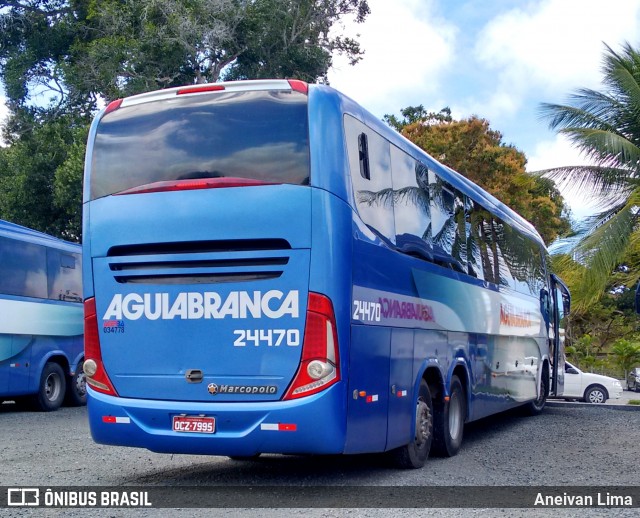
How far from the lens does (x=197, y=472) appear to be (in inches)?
363

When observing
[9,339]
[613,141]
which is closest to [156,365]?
[9,339]

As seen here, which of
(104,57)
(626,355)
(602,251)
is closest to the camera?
(602,251)

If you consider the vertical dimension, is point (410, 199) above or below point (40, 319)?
above

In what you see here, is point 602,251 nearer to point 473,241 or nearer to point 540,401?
point 540,401

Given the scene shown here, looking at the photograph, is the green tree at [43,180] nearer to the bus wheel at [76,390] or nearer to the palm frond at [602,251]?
the bus wheel at [76,390]

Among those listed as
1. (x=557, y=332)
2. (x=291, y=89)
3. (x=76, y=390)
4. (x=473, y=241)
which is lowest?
(x=76, y=390)

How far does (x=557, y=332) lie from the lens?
18203 mm

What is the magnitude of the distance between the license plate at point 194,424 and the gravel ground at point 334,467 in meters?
0.80

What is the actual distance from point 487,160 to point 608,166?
965 cm

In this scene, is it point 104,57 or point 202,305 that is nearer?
point 202,305

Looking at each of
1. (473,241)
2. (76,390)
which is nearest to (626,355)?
(76,390)

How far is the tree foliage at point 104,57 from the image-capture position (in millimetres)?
24469

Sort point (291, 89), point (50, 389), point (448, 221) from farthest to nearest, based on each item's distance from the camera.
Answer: point (50, 389)
point (448, 221)
point (291, 89)

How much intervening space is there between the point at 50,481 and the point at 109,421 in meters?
1.02
